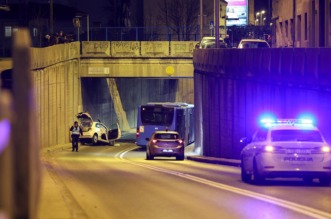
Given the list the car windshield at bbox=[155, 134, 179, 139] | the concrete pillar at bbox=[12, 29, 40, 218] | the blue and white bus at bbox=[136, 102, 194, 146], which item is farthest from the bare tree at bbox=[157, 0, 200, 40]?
the concrete pillar at bbox=[12, 29, 40, 218]

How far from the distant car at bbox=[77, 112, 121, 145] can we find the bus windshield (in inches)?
182

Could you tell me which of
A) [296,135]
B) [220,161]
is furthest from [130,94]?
[296,135]

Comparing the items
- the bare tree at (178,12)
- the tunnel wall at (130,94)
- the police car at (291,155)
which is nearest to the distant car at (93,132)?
the tunnel wall at (130,94)

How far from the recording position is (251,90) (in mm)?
A: 31641

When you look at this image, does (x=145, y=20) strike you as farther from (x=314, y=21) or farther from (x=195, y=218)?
(x=195, y=218)

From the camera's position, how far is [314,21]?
51.7 meters

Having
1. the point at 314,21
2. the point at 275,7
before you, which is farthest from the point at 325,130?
the point at 275,7

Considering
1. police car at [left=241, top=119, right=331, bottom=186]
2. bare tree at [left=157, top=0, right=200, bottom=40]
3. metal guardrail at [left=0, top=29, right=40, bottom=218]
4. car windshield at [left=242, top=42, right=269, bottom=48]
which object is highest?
bare tree at [left=157, top=0, right=200, bottom=40]

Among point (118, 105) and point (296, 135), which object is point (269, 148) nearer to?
point (296, 135)

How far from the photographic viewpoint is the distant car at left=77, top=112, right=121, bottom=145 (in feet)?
180

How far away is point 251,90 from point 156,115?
21.1 m

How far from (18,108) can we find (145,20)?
85337 mm

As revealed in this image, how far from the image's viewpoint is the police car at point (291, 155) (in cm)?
1848

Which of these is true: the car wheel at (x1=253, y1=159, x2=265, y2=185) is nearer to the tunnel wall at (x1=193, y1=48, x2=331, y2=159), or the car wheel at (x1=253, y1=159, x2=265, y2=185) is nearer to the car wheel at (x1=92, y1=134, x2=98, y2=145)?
the tunnel wall at (x1=193, y1=48, x2=331, y2=159)
